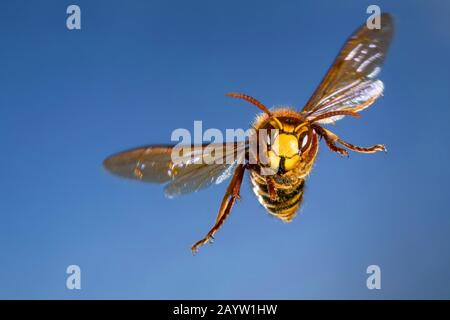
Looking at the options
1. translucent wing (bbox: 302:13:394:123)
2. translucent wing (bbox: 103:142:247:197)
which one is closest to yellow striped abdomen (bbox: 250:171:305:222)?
translucent wing (bbox: 103:142:247:197)

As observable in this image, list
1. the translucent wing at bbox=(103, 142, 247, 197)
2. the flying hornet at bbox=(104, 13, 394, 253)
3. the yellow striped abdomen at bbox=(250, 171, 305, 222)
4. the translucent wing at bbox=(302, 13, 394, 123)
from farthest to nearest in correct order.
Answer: the translucent wing at bbox=(302, 13, 394, 123) < the yellow striped abdomen at bbox=(250, 171, 305, 222) < the flying hornet at bbox=(104, 13, 394, 253) < the translucent wing at bbox=(103, 142, 247, 197)

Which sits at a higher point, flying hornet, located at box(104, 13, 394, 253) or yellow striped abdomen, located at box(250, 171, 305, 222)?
flying hornet, located at box(104, 13, 394, 253)

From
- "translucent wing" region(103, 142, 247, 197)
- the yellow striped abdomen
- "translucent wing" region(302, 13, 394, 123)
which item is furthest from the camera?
"translucent wing" region(302, 13, 394, 123)

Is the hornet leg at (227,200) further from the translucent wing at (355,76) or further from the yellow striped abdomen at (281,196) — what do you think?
the translucent wing at (355,76)

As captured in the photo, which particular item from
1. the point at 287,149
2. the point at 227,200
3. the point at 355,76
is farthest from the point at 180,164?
the point at 355,76

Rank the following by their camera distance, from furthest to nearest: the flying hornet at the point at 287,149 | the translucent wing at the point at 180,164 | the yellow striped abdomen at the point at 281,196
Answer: the yellow striped abdomen at the point at 281,196 < the flying hornet at the point at 287,149 < the translucent wing at the point at 180,164

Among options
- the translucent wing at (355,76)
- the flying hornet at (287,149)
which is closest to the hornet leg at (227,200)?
the flying hornet at (287,149)

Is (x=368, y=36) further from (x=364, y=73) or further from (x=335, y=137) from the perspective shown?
(x=335, y=137)

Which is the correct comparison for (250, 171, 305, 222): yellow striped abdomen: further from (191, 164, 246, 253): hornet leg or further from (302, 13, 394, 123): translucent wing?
(302, 13, 394, 123): translucent wing

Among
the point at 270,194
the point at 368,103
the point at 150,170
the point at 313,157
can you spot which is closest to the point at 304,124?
the point at 313,157
